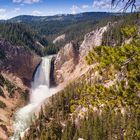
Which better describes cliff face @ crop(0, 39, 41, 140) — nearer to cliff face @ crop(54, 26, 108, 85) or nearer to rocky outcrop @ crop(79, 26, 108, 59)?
cliff face @ crop(54, 26, 108, 85)

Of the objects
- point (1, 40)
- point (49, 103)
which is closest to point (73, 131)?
point (49, 103)

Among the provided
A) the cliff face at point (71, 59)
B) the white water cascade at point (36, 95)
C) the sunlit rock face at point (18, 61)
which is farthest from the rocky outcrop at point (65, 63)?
the sunlit rock face at point (18, 61)

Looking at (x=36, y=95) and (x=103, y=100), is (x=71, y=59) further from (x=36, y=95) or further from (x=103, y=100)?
(x=103, y=100)

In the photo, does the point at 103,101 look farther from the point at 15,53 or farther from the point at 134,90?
the point at 15,53

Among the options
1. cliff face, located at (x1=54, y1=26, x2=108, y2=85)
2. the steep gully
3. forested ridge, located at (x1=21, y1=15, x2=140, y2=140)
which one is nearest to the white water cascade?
the steep gully

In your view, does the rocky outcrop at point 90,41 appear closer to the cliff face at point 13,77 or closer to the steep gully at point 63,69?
the steep gully at point 63,69

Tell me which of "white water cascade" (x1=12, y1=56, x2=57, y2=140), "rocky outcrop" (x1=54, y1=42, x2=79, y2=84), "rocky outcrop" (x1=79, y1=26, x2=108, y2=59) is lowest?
"white water cascade" (x1=12, y1=56, x2=57, y2=140)
